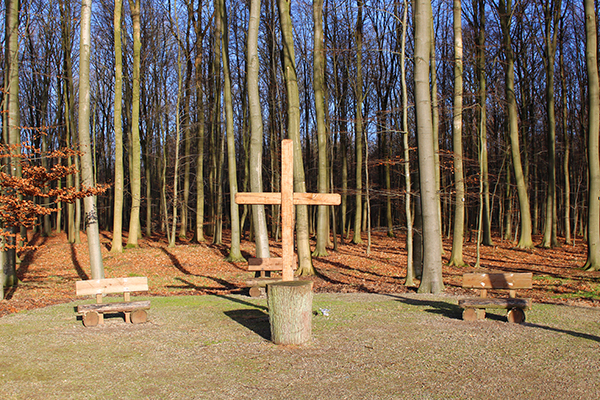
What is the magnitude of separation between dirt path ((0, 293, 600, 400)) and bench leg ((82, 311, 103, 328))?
141mm

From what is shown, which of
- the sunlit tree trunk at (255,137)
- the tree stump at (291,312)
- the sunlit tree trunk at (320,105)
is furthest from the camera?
the sunlit tree trunk at (320,105)

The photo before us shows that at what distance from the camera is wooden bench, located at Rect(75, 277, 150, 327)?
780 cm

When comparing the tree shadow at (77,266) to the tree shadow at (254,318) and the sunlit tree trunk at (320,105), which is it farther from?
the sunlit tree trunk at (320,105)

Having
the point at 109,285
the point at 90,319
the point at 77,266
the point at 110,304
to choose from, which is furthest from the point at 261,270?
the point at 77,266

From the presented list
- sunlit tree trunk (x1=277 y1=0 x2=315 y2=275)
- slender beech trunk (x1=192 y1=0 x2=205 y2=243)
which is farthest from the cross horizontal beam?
slender beech trunk (x1=192 y1=0 x2=205 y2=243)

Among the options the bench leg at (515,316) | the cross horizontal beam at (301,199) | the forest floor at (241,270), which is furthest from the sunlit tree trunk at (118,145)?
the bench leg at (515,316)

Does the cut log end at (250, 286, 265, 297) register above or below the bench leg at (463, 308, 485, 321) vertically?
below

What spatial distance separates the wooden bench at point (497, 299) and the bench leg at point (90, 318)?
20.0 feet

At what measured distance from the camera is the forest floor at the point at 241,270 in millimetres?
12148

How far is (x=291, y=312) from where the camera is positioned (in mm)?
6348

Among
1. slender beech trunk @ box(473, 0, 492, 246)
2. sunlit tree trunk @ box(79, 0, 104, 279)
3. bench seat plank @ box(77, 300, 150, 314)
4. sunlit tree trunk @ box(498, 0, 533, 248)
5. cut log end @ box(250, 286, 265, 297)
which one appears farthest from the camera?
sunlit tree trunk @ box(498, 0, 533, 248)

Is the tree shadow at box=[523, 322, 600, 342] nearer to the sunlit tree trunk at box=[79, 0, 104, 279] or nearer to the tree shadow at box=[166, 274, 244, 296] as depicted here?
the tree shadow at box=[166, 274, 244, 296]

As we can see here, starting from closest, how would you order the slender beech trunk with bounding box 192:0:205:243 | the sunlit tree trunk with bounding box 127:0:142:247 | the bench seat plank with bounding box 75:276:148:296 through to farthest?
1. the bench seat plank with bounding box 75:276:148:296
2. the sunlit tree trunk with bounding box 127:0:142:247
3. the slender beech trunk with bounding box 192:0:205:243

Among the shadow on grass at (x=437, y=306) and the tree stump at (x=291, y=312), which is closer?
the tree stump at (x=291, y=312)
